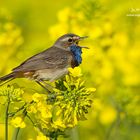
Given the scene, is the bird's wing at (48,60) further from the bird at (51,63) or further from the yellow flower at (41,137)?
the yellow flower at (41,137)

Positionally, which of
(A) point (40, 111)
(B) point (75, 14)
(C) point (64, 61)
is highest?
(B) point (75, 14)

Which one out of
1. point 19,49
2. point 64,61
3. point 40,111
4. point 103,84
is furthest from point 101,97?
point 40,111

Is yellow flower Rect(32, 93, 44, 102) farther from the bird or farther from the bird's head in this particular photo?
the bird's head

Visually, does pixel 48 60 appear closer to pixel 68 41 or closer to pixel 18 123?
pixel 68 41

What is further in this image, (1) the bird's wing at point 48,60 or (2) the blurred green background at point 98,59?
(2) the blurred green background at point 98,59

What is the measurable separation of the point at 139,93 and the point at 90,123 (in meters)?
0.69

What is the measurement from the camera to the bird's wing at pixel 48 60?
679cm

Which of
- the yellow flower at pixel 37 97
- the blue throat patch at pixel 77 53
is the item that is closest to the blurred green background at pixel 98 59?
the blue throat patch at pixel 77 53

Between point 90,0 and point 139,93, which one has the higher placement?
point 90,0

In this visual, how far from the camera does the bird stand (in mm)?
6734

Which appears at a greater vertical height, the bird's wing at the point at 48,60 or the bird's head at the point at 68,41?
the bird's head at the point at 68,41

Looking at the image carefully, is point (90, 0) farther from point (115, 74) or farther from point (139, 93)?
point (115, 74)

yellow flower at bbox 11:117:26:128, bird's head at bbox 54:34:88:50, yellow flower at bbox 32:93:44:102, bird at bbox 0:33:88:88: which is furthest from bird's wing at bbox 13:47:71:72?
yellow flower at bbox 11:117:26:128

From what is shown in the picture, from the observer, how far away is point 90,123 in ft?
29.4
